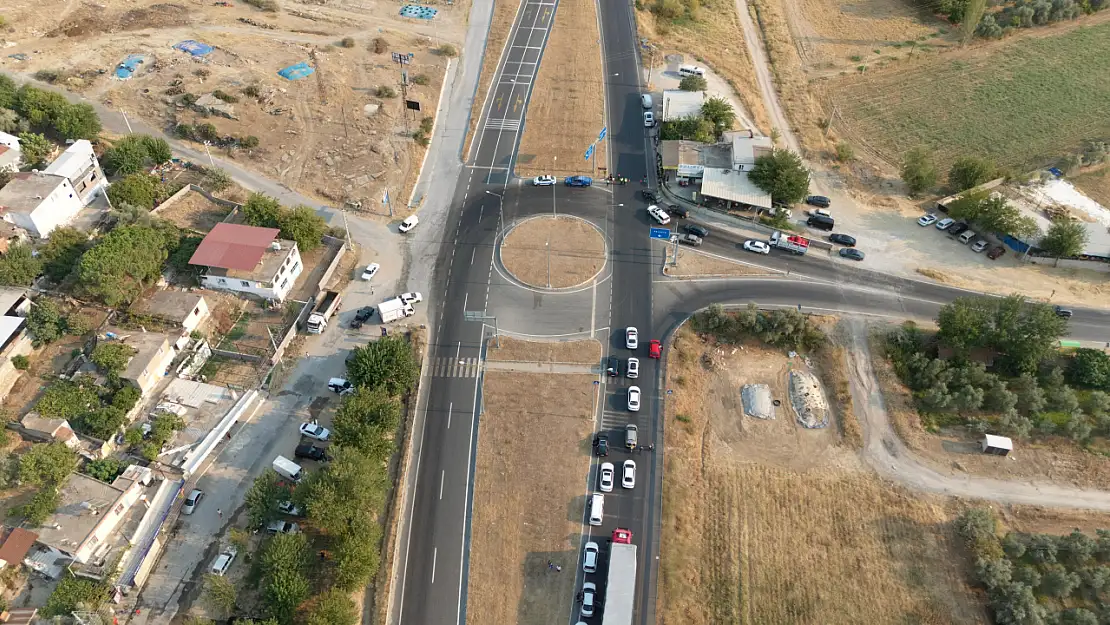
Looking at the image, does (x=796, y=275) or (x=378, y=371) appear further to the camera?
(x=796, y=275)

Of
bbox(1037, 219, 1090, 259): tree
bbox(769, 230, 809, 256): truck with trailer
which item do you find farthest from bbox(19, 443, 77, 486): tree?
bbox(1037, 219, 1090, 259): tree

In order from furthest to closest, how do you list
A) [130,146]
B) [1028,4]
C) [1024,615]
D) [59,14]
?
[1028,4], [59,14], [130,146], [1024,615]

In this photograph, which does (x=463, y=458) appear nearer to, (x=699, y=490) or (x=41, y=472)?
(x=699, y=490)

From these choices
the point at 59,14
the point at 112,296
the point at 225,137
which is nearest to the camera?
the point at 112,296

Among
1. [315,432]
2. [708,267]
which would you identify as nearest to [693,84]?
[708,267]

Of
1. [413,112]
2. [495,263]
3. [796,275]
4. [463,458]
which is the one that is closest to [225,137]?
[413,112]

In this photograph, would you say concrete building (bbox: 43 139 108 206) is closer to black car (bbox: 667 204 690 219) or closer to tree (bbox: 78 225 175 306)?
tree (bbox: 78 225 175 306)
